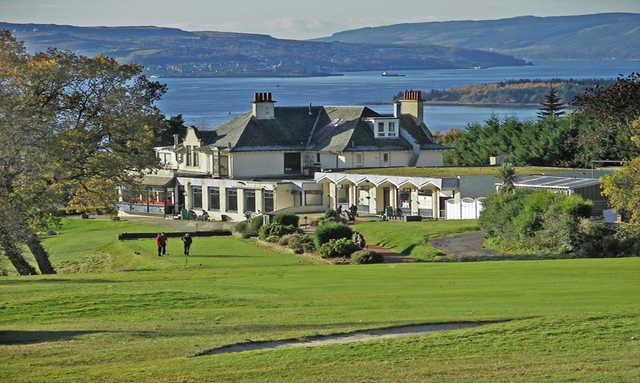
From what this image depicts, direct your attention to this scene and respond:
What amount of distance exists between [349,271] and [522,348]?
14.3 metres

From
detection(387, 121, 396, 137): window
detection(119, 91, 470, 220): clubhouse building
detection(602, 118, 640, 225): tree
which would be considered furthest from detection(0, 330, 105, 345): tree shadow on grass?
detection(387, 121, 396, 137): window

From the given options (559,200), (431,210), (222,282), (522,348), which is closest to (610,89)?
(431,210)

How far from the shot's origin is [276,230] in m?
49.8

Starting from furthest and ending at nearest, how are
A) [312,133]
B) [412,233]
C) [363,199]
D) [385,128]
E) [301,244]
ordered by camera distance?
[312,133] < [385,128] < [363,199] < [412,233] < [301,244]

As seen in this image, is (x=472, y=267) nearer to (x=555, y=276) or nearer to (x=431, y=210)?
(x=555, y=276)

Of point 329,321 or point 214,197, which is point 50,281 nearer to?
point 329,321

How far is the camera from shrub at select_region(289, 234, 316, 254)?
4497 centimetres

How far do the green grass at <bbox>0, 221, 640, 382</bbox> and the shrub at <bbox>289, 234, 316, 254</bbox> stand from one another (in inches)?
338

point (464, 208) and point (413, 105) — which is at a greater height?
point (413, 105)

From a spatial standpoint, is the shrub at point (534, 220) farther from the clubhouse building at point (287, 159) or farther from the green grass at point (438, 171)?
the clubhouse building at point (287, 159)

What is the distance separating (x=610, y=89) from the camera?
67.4 metres

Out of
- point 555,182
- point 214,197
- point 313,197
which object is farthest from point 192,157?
point 555,182

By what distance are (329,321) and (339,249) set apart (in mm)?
19263

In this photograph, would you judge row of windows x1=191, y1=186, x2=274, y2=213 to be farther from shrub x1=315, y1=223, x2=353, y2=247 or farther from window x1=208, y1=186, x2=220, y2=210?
shrub x1=315, y1=223, x2=353, y2=247
